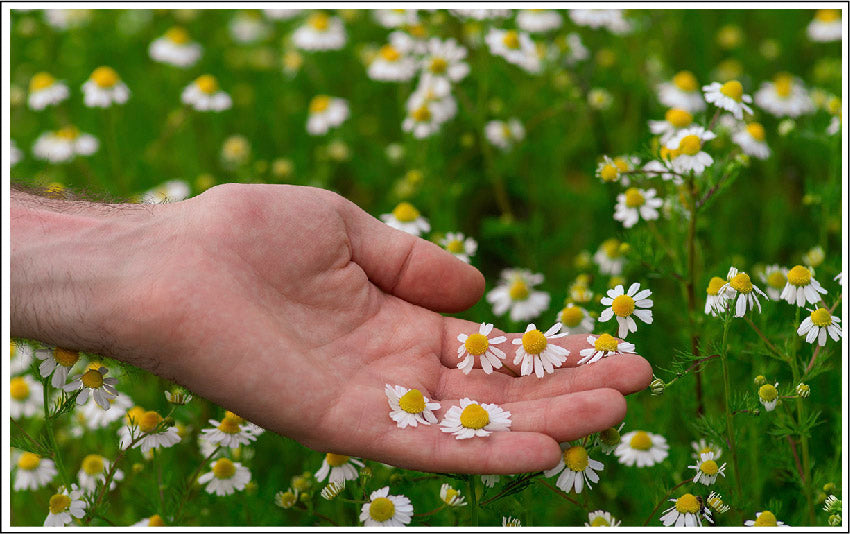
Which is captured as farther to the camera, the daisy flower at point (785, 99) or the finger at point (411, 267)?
the daisy flower at point (785, 99)

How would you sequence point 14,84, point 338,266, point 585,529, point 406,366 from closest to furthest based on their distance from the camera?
point 585,529 < point 406,366 < point 338,266 < point 14,84

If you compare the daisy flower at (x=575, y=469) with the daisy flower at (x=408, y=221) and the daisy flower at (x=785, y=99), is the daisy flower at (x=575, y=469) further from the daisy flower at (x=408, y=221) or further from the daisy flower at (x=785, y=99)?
the daisy flower at (x=785, y=99)

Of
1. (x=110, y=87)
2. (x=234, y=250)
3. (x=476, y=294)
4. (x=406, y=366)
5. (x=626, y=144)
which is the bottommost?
(x=406, y=366)

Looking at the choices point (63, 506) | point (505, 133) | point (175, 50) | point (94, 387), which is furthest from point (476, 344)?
point (175, 50)

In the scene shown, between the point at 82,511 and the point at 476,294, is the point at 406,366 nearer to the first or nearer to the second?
the point at 476,294

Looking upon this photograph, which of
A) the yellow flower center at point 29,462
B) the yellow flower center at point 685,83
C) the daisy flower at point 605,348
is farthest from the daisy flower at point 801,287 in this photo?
the yellow flower center at point 29,462

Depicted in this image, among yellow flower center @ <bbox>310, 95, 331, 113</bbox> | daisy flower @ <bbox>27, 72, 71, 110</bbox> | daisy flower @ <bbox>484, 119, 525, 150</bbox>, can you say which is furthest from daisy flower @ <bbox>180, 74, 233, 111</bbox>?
daisy flower @ <bbox>484, 119, 525, 150</bbox>

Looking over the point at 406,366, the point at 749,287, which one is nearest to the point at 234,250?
the point at 406,366
